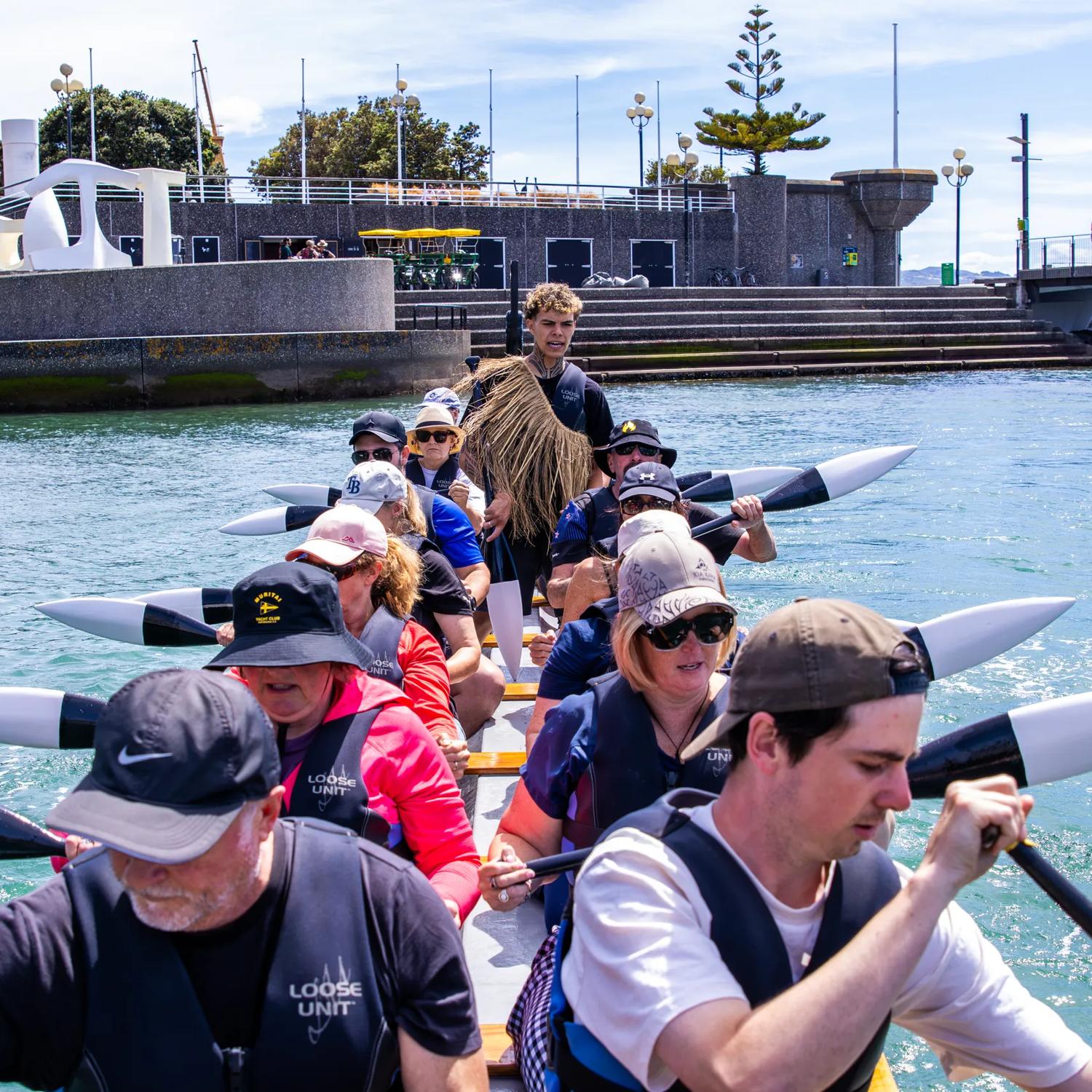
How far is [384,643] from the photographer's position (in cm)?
331

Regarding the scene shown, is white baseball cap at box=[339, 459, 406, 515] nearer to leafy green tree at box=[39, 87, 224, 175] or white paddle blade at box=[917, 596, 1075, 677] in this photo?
white paddle blade at box=[917, 596, 1075, 677]

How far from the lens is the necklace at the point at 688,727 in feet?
8.69

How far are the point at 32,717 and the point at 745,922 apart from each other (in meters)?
2.34

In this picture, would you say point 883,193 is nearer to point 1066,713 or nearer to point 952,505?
point 952,505

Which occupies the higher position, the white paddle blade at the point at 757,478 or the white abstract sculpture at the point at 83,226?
the white abstract sculpture at the point at 83,226

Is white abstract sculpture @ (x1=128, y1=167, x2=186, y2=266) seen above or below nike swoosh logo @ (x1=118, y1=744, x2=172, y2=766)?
above

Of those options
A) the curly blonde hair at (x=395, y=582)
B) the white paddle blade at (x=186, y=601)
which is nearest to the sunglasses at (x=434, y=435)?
the white paddle blade at (x=186, y=601)

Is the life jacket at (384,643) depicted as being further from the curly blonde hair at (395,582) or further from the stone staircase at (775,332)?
the stone staircase at (775,332)

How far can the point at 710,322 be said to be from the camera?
30391 mm

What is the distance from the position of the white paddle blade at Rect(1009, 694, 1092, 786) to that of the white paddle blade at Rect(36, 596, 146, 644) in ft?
9.88

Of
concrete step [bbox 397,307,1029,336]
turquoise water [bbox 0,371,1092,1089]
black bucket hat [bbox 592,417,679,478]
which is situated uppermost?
concrete step [bbox 397,307,1029,336]

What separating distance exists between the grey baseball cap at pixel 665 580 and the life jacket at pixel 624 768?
175 mm

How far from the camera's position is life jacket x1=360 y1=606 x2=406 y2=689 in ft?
10.7

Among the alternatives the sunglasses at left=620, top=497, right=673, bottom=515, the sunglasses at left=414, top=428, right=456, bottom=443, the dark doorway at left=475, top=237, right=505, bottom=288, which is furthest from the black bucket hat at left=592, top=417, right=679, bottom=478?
the dark doorway at left=475, top=237, right=505, bottom=288
